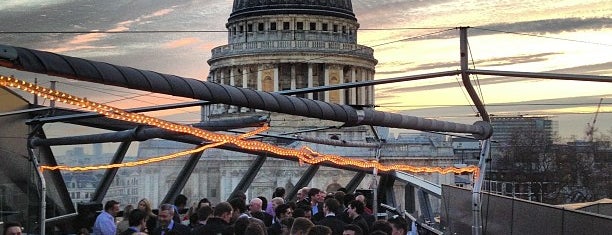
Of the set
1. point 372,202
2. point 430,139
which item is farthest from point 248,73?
point 372,202

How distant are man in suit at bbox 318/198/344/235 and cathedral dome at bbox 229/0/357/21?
8015cm

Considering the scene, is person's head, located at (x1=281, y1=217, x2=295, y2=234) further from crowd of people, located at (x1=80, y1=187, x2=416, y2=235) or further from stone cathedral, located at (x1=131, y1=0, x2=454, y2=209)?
stone cathedral, located at (x1=131, y1=0, x2=454, y2=209)

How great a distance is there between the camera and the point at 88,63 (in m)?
8.95

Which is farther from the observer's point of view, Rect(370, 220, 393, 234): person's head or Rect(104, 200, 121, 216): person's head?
Rect(104, 200, 121, 216): person's head

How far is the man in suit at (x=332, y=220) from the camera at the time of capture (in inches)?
452

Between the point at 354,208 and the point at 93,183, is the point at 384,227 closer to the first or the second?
the point at 354,208

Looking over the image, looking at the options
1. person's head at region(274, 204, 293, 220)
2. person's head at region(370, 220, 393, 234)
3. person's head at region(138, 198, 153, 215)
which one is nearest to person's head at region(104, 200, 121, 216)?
person's head at region(138, 198, 153, 215)

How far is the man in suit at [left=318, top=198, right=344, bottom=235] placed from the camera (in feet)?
37.6

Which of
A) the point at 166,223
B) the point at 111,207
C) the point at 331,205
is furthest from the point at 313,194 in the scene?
the point at 166,223

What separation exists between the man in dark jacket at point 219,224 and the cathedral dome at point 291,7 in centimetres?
8150

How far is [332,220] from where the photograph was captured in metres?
11.6

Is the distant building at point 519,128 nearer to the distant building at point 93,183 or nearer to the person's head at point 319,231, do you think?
the distant building at point 93,183

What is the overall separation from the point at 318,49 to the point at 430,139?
15021 millimetres

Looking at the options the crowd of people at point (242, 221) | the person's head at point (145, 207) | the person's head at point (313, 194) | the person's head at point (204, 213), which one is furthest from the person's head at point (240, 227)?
the person's head at point (313, 194)
